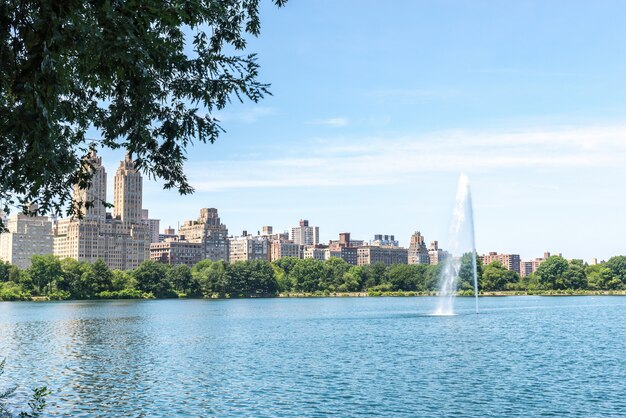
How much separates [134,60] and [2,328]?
283ft

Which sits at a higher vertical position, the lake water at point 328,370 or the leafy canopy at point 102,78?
the leafy canopy at point 102,78

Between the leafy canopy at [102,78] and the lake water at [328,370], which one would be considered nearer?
the leafy canopy at [102,78]

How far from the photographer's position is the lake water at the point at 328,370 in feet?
114

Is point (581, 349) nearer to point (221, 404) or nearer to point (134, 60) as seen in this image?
point (221, 404)

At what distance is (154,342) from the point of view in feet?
221

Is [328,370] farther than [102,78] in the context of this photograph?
Yes

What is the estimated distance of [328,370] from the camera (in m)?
46.1

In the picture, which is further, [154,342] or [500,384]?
[154,342]

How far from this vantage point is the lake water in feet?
114

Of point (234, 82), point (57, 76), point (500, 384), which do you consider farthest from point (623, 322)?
point (57, 76)

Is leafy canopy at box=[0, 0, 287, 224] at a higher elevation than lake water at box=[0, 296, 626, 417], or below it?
higher

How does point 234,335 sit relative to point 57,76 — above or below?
below

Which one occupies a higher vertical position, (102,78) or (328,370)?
(102,78)

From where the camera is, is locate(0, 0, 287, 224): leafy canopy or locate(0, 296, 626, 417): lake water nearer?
locate(0, 0, 287, 224): leafy canopy
